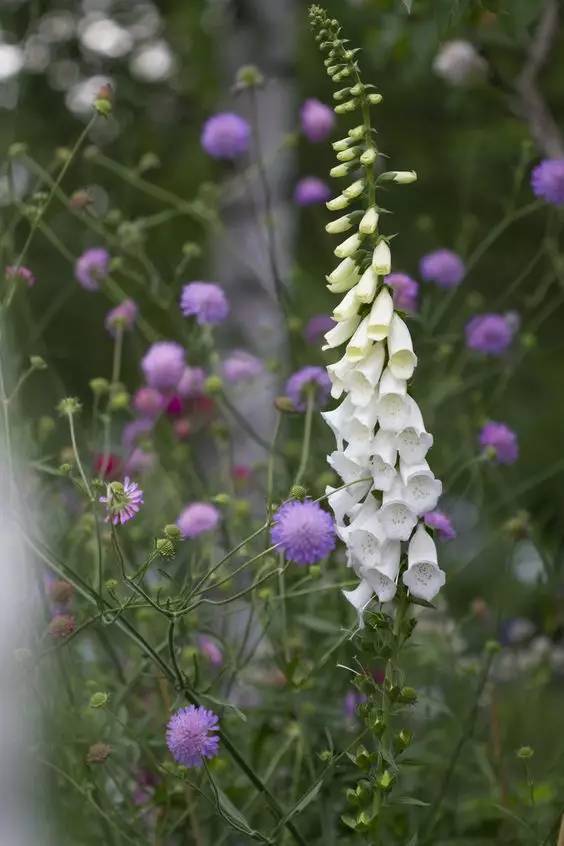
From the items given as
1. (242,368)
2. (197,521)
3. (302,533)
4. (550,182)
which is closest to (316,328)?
(242,368)

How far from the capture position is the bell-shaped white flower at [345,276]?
57.9 inches

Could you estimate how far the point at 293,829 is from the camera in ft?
5.48

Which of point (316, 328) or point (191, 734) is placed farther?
point (316, 328)

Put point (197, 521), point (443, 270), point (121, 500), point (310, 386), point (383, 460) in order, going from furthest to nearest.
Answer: point (443, 270) < point (310, 386) < point (197, 521) < point (121, 500) < point (383, 460)

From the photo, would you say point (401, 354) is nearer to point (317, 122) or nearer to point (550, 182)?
point (550, 182)

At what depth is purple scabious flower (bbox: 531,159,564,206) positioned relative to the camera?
230cm

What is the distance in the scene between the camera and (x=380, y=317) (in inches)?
56.0

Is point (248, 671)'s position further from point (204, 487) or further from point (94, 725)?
point (94, 725)

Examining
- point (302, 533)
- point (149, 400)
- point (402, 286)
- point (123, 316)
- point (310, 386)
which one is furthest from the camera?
point (149, 400)

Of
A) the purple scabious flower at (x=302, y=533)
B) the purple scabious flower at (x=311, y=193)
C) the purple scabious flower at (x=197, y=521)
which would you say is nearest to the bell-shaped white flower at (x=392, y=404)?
the purple scabious flower at (x=302, y=533)

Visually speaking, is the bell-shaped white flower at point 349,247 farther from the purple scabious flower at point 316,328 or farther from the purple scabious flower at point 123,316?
the purple scabious flower at point 316,328

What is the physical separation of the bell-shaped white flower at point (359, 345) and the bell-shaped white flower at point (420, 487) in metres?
0.13

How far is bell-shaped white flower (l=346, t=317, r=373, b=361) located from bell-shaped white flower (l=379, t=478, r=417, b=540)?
145 millimetres

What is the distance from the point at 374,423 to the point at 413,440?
47 mm
